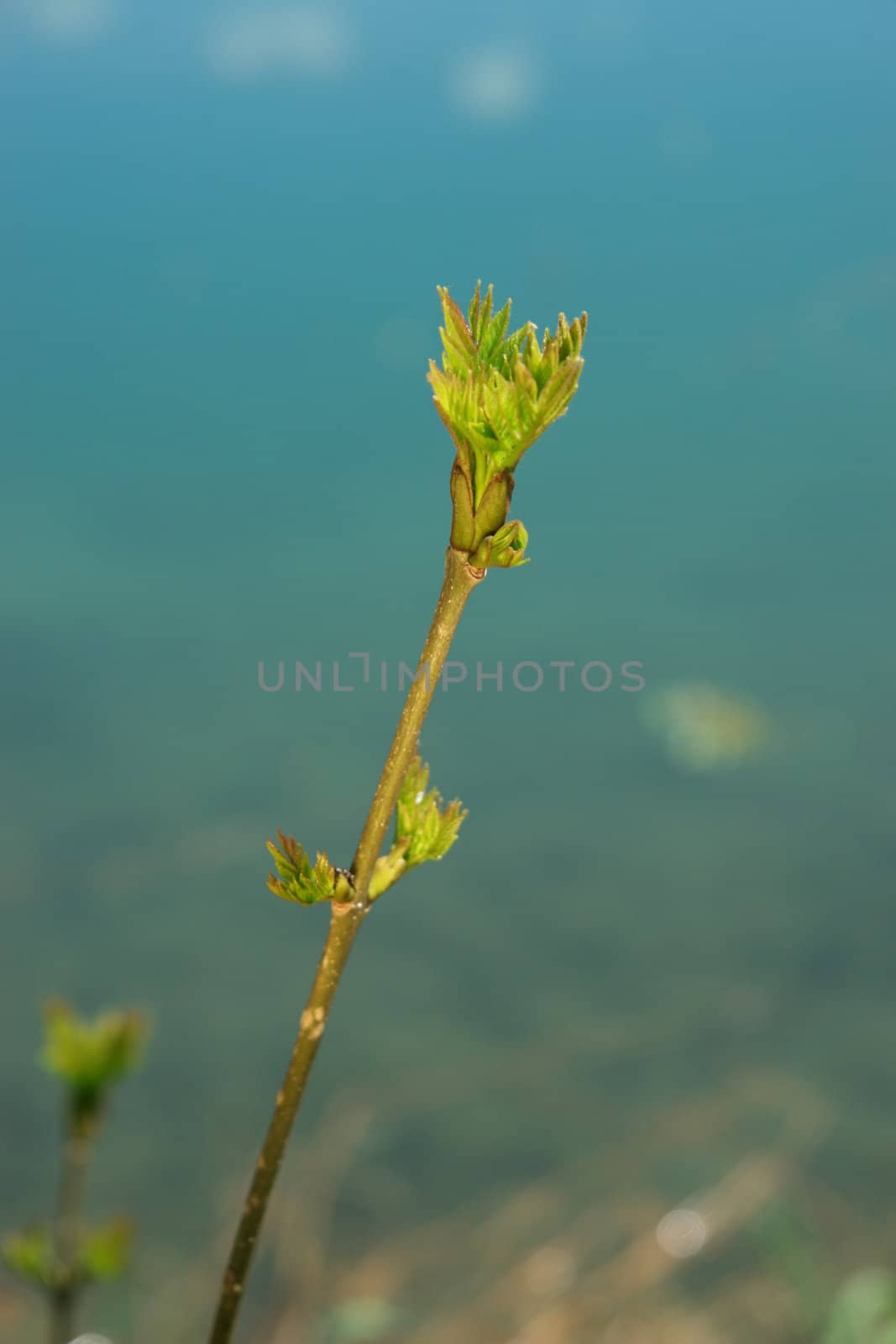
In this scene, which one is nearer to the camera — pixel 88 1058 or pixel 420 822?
pixel 420 822

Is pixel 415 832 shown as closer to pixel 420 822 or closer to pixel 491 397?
pixel 420 822

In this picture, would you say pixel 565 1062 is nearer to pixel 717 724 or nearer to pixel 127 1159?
pixel 127 1159

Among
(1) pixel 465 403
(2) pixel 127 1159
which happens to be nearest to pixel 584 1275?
(2) pixel 127 1159


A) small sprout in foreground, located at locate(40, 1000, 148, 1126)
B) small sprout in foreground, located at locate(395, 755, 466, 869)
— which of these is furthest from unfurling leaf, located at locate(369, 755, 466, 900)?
small sprout in foreground, located at locate(40, 1000, 148, 1126)

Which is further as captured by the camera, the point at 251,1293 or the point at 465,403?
the point at 251,1293

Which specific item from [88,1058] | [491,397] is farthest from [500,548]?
[88,1058]
